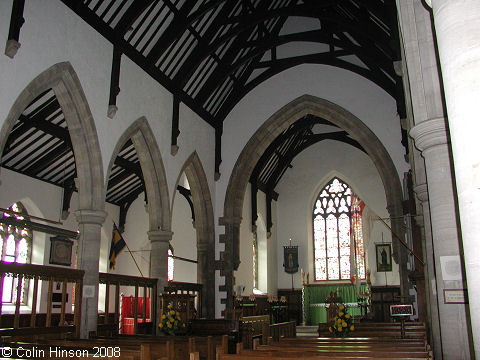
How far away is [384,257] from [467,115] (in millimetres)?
15053

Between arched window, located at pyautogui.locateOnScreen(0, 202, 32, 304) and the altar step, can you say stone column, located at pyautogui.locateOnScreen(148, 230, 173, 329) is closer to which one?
arched window, located at pyautogui.locateOnScreen(0, 202, 32, 304)

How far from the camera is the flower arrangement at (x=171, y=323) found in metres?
8.91

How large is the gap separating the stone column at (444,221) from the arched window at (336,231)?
13818 mm

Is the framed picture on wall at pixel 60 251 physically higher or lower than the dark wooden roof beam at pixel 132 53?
lower

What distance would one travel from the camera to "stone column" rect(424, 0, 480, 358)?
228 centimetres

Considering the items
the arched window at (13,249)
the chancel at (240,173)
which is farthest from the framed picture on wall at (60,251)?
the arched window at (13,249)

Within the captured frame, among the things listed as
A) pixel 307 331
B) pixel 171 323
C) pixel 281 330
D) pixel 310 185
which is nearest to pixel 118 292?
pixel 171 323

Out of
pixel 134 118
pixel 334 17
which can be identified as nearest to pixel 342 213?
pixel 334 17

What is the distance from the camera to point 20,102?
22.3 ft

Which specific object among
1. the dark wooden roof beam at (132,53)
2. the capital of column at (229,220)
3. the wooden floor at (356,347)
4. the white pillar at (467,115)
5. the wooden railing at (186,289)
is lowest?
the wooden floor at (356,347)

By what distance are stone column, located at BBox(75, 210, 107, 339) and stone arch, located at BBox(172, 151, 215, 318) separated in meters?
4.36

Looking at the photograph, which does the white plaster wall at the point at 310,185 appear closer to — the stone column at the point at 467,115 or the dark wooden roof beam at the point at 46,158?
the dark wooden roof beam at the point at 46,158

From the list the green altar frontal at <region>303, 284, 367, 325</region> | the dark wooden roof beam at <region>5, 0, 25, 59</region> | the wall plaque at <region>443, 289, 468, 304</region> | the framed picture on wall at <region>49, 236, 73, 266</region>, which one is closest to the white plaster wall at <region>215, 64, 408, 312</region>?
the framed picture on wall at <region>49, 236, 73, 266</region>

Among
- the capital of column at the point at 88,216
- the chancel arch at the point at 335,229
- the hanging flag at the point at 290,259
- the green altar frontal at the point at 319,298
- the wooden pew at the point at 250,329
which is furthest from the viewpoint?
the hanging flag at the point at 290,259
